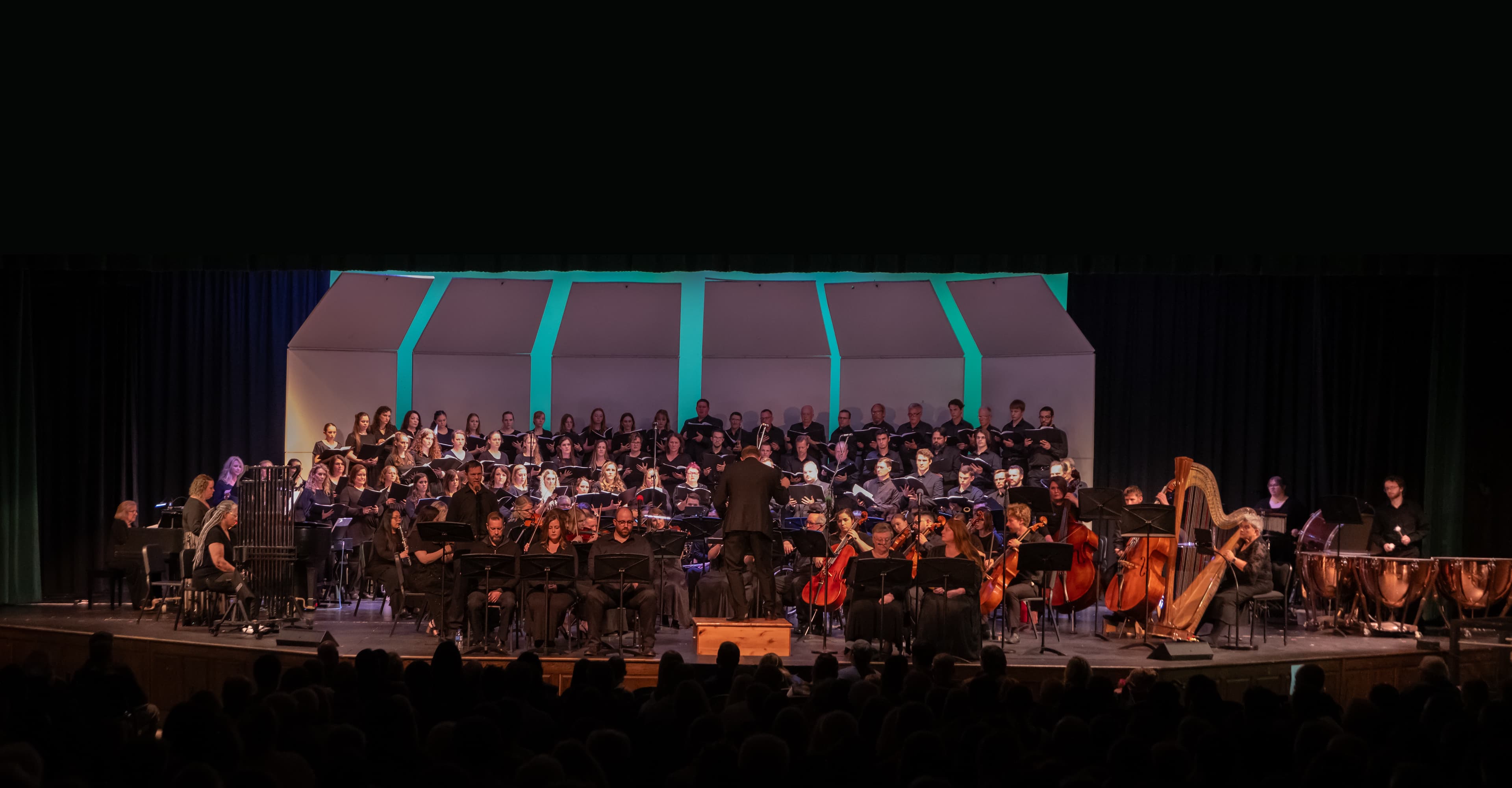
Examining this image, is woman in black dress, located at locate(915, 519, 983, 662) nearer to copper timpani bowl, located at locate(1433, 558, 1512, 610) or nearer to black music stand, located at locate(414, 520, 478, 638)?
black music stand, located at locate(414, 520, 478, 638)

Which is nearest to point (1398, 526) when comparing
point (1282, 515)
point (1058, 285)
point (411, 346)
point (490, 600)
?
point (1282, 515)

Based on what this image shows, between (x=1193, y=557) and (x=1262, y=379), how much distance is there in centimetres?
503

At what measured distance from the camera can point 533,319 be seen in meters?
16.7

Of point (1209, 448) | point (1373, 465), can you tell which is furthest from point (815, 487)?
point (1373, 465)

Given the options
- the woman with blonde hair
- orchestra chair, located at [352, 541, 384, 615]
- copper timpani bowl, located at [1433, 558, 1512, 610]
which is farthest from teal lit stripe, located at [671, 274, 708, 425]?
copper timpani bowl, located at [1433, 558, 1512, 610]

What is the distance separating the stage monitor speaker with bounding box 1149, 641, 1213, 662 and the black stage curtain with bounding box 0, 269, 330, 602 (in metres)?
10.5

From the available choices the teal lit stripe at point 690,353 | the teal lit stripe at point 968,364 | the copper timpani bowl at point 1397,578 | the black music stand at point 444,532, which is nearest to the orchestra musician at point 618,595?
the black music stand at point 444,532

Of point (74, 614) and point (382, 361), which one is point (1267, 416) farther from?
point (74, 614)

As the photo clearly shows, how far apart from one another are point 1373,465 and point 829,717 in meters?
11.4

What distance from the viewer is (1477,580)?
10.2 meters

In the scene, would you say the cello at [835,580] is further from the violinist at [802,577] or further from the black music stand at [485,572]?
the black music stand at [485,572]

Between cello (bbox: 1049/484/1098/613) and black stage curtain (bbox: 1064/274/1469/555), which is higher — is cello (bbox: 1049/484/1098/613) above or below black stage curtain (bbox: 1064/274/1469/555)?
below

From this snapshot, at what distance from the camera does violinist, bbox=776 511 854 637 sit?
10484 mm

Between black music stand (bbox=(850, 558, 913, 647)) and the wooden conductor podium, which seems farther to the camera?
the wooden conductor podium
